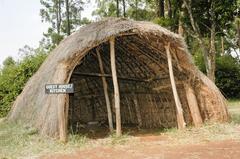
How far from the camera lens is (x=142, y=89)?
15000mm

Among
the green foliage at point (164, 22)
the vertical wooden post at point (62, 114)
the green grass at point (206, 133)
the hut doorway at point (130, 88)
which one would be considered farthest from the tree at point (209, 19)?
the vertical wooden post at point (62, 114)

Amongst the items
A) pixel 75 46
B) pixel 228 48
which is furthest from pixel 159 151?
pixel 228 48

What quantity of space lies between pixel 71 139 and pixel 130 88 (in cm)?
490

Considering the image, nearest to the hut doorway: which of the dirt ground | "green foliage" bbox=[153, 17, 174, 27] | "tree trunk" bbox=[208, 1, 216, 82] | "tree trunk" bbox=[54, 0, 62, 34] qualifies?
the dirt ground

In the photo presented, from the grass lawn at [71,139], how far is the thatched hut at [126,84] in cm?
32

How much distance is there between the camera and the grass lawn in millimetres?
9805

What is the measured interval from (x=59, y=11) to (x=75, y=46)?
2788cm

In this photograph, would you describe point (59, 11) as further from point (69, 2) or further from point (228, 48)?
point (228, 48)

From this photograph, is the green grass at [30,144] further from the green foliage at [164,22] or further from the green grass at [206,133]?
the green foliage at [164,22]

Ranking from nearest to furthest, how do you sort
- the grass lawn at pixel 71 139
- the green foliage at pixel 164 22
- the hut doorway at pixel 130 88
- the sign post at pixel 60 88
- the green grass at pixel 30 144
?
1. the green grass at pixel 30 144
2. the grass lawn at pixel 71 139
3. the sign post at pixel 60 88
4. the hut doorway at pixel 130 88
5. the green foliage at pixel 164 22

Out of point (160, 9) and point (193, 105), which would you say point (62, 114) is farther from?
point (160, 9)

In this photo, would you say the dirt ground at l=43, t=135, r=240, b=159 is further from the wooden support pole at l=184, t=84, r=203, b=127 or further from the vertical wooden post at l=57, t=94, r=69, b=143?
the wooden support pole at l=184, t=84, r=203, b=127

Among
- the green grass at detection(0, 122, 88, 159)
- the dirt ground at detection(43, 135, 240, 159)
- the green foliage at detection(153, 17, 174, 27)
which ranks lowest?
the dirt ground at detection(43, 135, 240, 159)

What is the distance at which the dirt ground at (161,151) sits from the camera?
8.76m
